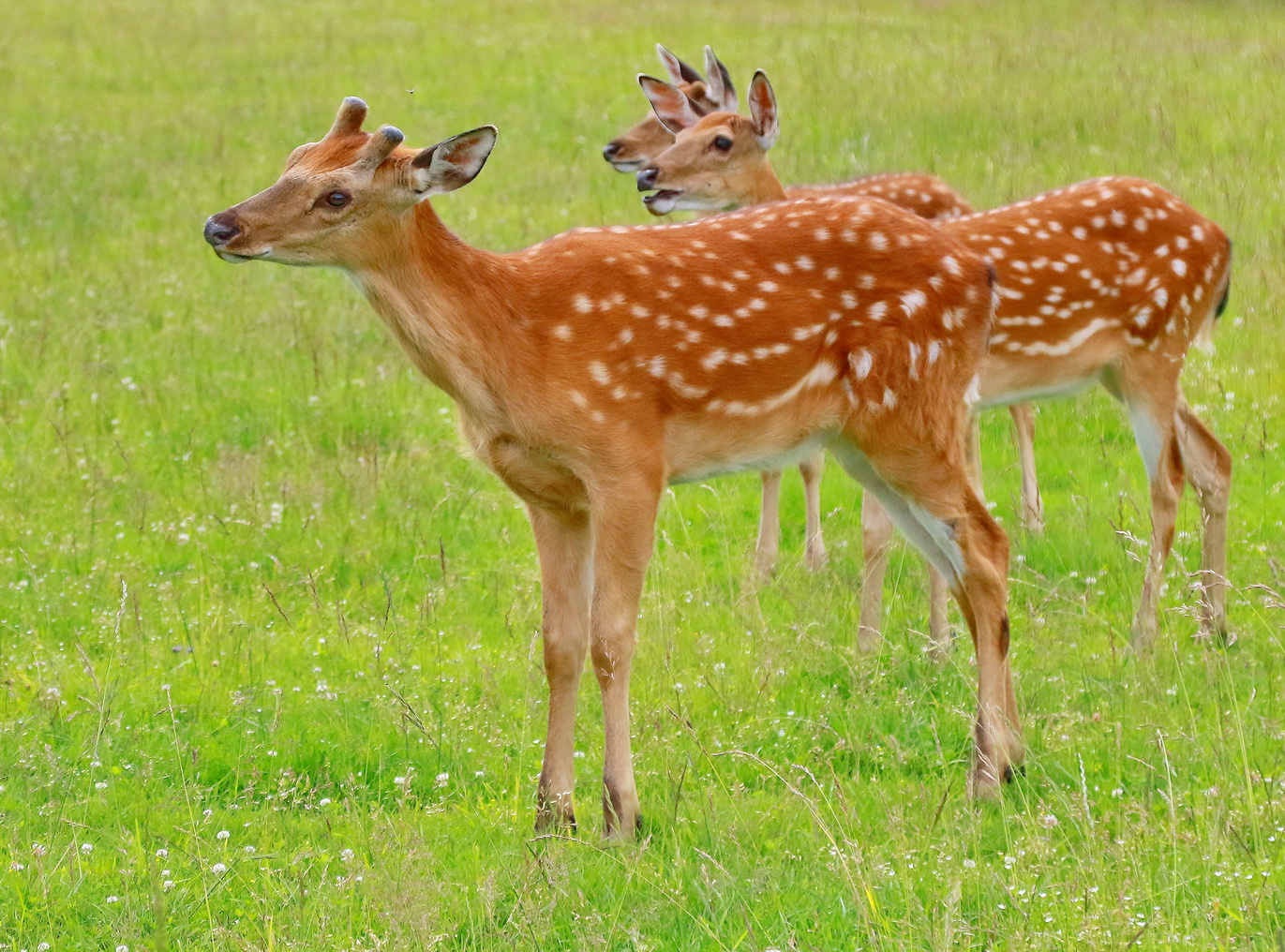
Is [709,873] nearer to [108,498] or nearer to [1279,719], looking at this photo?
[1279,719]

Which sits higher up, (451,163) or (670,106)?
(451,163)

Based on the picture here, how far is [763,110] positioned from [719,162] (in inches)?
12.7

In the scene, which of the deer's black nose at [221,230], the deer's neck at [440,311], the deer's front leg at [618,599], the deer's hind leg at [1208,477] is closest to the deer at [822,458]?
the deer's hind leg at [1208,477]

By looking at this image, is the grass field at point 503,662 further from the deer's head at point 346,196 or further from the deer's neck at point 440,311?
Result: the deer's head at point 346,196

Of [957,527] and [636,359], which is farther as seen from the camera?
[957,527]

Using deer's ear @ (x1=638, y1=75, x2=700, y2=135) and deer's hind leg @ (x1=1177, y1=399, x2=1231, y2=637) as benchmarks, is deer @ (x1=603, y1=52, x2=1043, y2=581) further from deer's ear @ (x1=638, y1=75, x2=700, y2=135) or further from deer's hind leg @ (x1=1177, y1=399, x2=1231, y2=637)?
deer's hind leg @ (x1=1177, y1=399, x2=1231, y2=637)

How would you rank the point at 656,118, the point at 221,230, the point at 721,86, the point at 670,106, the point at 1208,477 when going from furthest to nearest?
the point at 656,118 < the point at 670,106 < the point at 721,86 < the point at 1208,477 < the point at 221,230

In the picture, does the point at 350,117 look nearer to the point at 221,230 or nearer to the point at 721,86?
the point at 221,230

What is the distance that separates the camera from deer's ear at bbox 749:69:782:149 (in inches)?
314

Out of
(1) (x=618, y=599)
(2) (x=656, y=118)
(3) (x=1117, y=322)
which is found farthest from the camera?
(2) (x=656, y=118)

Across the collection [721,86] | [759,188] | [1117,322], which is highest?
[721,86]

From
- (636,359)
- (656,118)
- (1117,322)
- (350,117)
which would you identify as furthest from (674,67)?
(350,117)

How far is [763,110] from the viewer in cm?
804

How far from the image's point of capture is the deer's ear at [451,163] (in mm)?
4707
